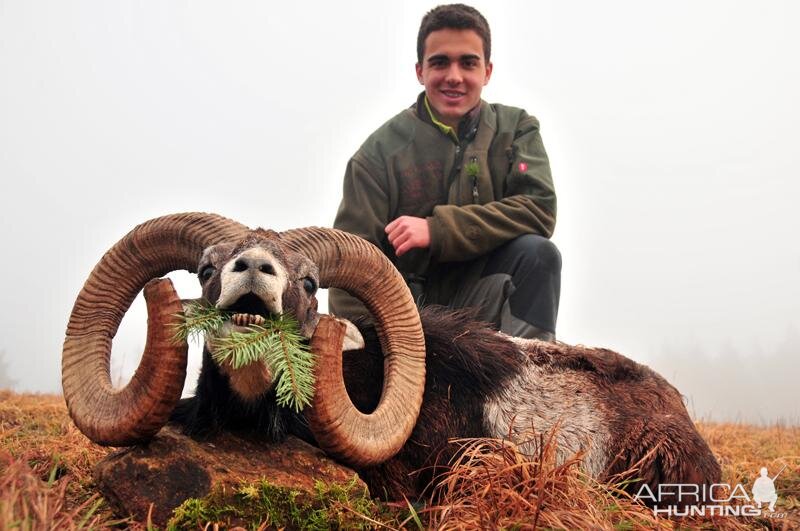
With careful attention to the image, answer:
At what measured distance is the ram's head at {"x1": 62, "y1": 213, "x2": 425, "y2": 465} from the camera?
3320 mm

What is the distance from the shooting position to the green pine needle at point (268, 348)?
3.12 m

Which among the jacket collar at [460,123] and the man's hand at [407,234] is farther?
the jacket collar at [460,123]

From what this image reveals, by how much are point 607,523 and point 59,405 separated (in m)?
6.74

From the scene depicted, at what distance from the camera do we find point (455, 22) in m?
6.75

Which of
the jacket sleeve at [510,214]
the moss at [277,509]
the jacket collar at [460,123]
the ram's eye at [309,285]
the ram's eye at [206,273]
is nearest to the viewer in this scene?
the moss at [277,509]

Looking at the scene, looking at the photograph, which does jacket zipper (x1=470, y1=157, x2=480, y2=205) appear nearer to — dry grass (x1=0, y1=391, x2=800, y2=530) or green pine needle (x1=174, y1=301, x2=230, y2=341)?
dry grass (x1=0, y1=391, x2=800, y2=530)

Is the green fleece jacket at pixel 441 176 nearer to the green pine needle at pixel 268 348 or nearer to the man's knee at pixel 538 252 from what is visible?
the man's knee at pixel 538 252

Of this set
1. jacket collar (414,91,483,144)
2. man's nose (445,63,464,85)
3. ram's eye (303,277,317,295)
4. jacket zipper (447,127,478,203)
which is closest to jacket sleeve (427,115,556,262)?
jacket zipper (447,127,478,203)

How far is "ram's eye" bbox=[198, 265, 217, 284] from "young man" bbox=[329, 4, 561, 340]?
80.1 inches

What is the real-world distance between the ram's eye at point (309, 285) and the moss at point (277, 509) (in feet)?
3.40

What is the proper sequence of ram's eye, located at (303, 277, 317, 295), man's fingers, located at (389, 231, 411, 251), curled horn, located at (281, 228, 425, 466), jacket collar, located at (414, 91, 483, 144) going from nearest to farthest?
curled horn, located at (281, 228, 425, 466)
ram's eye, located at (303, 277, 317, 295)
man's fingers, located at (389, 231, 411, 251)
jacket collar, located at (414, 91, 483, 144)

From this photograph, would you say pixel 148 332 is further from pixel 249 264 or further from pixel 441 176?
pixel 441 176

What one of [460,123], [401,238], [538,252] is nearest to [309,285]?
[401,238]

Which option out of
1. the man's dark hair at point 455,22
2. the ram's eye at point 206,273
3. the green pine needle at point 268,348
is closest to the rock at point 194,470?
the green pine needle at point 268,348
